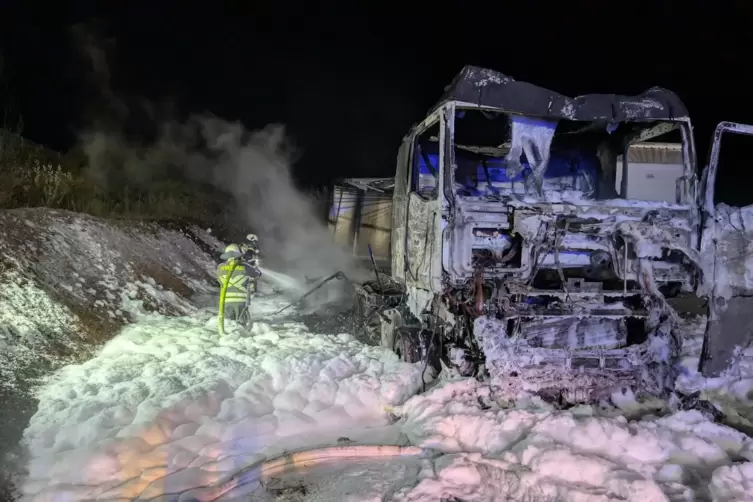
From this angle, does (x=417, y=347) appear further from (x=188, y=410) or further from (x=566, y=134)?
(x=566, y=134)

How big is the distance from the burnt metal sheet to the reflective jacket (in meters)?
4.29

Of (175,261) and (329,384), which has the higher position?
(175,261)

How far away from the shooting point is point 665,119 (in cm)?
559

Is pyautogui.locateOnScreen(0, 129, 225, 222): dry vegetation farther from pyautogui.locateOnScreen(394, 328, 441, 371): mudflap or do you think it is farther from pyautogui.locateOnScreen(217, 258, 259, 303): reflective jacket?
pyautogui.locateOnScreen(394, 328, 441, 371): mudflap

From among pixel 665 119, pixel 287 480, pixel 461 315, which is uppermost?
pixel 665 119

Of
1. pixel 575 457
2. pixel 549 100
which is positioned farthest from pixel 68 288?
pixel 575 457

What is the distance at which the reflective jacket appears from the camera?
829 centimetres

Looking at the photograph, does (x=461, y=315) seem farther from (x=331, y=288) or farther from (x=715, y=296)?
(x=331, y=288)

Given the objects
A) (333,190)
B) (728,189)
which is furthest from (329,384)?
(728,189)

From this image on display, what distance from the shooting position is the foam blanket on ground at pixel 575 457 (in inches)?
135

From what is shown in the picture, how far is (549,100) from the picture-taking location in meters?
5.51

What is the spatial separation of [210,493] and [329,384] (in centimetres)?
219

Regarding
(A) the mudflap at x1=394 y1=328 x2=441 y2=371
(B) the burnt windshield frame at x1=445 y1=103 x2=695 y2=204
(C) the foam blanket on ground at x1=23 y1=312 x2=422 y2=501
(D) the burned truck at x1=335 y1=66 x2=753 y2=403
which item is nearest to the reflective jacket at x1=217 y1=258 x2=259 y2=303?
(C) the foam blanket on ground at x1=23 y1=312 x2=422 y2=501

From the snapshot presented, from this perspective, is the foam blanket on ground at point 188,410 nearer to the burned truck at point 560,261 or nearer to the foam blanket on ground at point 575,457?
the foam blanket on ground at point 575,457
